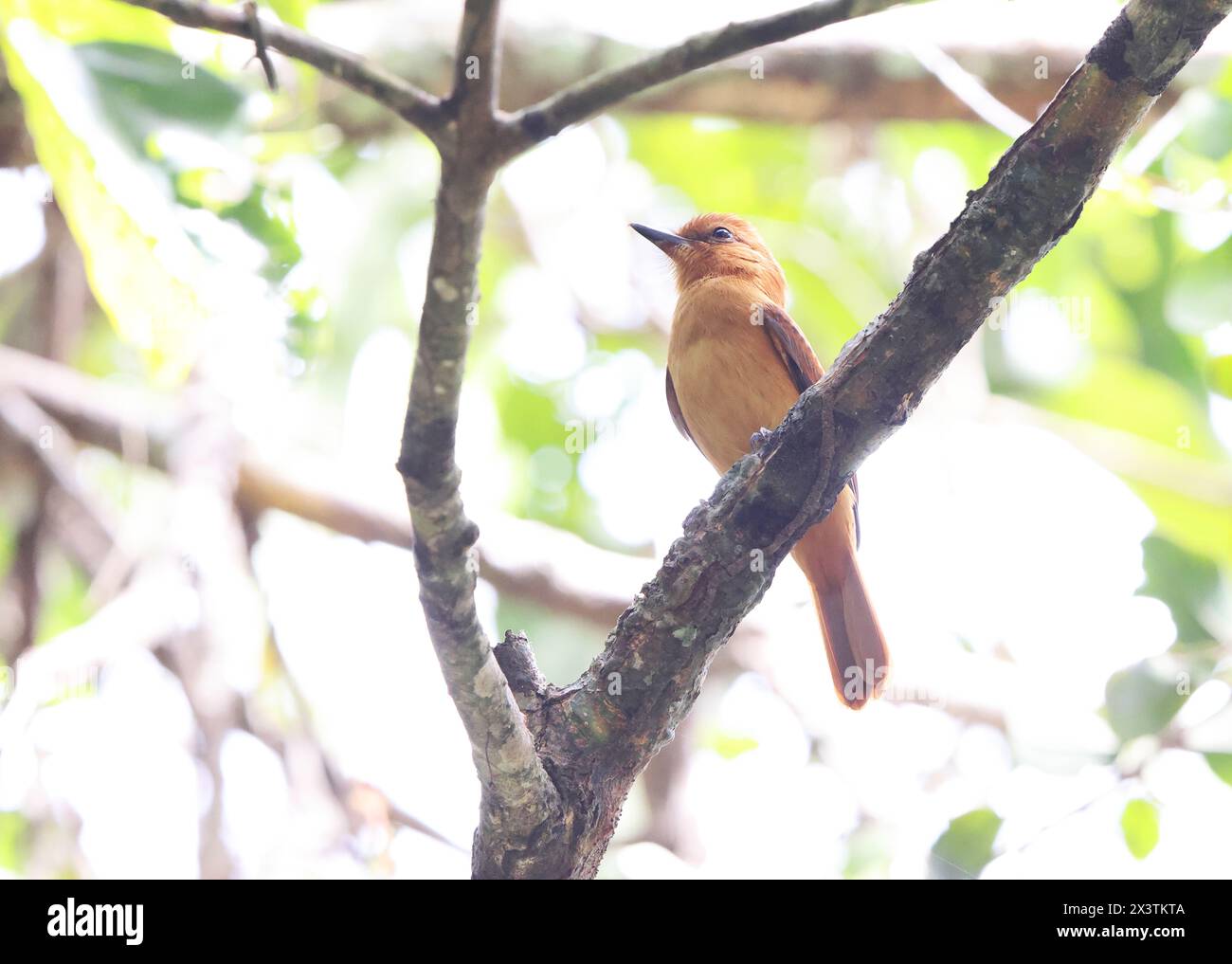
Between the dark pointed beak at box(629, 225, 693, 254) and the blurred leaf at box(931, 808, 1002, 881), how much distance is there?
2496 millimetres

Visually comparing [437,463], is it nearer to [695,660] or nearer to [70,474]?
[695,660]

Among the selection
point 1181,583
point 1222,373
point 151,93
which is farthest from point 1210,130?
point 151,93

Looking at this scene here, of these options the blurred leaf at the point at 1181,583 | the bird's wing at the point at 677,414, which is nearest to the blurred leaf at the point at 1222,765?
the blurred leaf at the point at 1181,583

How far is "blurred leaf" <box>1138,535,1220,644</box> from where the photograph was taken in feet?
13.3

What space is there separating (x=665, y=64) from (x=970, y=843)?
111 inches

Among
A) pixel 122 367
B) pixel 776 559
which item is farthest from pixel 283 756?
pixel 776 559

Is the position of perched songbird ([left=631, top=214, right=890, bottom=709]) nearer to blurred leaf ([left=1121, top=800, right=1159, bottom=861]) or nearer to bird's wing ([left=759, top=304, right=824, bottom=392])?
bird's wing ([left=759, top=304, right=824, bottom=392])

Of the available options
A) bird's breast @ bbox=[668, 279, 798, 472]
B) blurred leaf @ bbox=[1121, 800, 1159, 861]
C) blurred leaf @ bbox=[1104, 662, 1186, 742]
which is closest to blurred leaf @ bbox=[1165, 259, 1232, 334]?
blurred leaf @ bbox=[1104, 662, 1186, 742]

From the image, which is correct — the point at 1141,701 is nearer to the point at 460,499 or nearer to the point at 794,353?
the point at 794,353

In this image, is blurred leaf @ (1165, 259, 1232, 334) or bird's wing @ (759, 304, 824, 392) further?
blurred leaf @ (1165, 259, 1232, 334)

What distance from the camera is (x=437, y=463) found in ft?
6.11

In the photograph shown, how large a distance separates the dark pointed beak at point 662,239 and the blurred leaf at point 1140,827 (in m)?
2.64

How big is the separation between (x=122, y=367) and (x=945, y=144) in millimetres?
4672

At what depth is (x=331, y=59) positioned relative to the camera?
1623 millimetres
